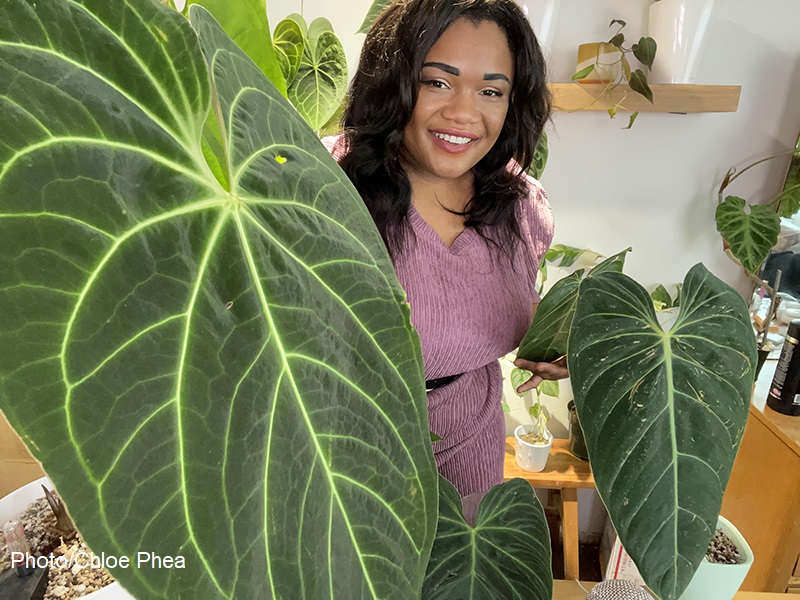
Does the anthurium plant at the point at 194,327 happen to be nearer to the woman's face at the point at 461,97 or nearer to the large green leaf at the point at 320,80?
the woman's face at the point at 461,97

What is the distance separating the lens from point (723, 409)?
0.52 m

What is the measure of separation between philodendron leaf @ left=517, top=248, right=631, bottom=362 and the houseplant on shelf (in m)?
0.53

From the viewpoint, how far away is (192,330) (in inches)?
8.9

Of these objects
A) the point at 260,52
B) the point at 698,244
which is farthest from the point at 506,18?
the point at 698,244

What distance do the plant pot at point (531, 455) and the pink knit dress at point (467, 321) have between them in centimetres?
44

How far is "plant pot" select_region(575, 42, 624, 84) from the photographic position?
1.48m

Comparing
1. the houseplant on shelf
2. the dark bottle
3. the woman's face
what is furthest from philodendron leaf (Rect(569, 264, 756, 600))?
the dark bottle

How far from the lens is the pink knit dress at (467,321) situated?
1.02 meters

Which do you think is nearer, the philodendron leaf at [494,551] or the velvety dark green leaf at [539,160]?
the philodendron leaf at [494,551]

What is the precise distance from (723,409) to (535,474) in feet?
4.08

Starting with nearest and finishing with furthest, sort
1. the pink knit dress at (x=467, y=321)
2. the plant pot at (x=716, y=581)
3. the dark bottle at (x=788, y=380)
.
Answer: the plant pot at (x=716, y=581), the pink knit dress at (x=467, y=321), the dark bottle at (x=788, y=380)

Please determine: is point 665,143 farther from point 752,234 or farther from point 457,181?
point 457,181

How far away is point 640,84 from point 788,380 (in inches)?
32.7

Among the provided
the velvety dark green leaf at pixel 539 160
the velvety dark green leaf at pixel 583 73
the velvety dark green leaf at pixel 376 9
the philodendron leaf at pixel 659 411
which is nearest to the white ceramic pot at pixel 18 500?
the philodendron leaf at pixel 659 411
